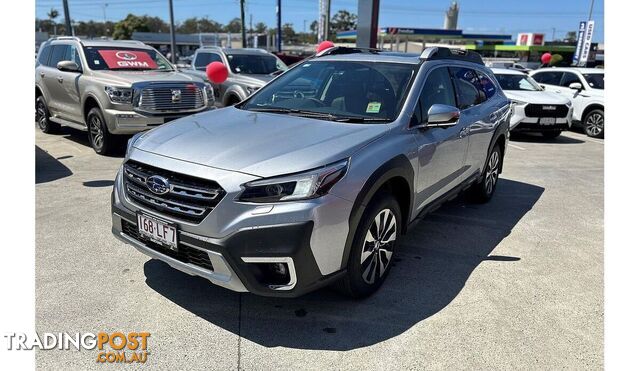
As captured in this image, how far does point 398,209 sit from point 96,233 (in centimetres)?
293

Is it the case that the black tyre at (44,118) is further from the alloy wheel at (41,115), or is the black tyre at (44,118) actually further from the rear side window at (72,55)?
the rear side window at (72,55)

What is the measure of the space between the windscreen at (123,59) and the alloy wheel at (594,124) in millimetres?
10534

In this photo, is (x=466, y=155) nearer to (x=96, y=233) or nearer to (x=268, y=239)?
(x=268, y=239)

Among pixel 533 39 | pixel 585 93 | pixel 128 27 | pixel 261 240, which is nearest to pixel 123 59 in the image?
pixel 261 240

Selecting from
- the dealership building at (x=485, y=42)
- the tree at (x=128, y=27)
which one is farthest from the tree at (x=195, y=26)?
the dealership building at (x=485, y=42)

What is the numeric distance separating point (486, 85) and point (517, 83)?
24.4ft

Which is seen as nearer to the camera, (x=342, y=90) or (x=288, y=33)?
(x=342, y=90)

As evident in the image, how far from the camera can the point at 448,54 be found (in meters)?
4.79

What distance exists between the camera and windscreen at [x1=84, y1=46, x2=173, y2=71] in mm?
8281

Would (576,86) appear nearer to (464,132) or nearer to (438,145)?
(464,132)

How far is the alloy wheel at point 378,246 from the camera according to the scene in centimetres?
332

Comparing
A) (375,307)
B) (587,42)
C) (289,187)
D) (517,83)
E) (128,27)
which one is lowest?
(375,307)

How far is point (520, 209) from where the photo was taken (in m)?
5.97

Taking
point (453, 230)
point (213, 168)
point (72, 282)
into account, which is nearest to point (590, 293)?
point (453, 230)
